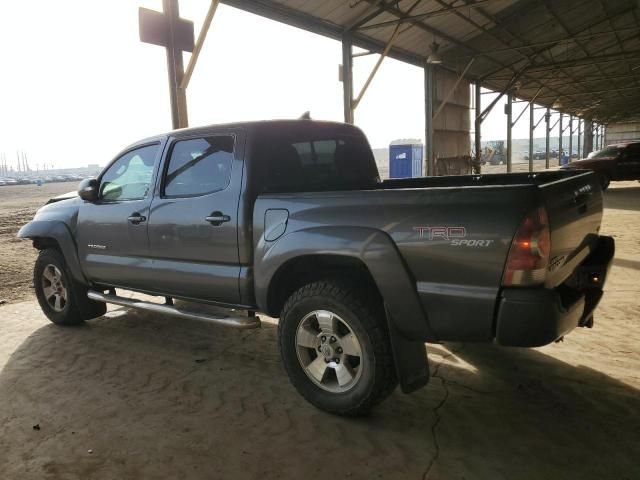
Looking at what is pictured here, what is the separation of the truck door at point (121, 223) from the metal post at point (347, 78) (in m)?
8.91

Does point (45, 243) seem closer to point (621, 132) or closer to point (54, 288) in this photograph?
point (54, 288)

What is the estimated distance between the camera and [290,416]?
328 centimetres

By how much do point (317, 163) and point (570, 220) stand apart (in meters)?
1.96

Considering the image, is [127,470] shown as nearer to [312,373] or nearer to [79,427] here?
[79,427]

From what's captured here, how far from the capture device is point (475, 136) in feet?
72.2

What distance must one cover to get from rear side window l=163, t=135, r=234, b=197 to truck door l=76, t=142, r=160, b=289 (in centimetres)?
23

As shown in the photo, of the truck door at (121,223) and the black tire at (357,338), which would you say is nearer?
the black tire at (357,338)

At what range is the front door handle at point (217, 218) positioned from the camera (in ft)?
11.8

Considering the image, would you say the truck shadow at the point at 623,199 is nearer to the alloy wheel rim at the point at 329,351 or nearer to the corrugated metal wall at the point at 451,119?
the corrugated metal wall at the point at 451,119

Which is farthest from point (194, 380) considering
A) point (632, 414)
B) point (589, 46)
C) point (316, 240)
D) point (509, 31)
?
point (589, 46)

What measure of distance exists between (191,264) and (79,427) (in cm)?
133

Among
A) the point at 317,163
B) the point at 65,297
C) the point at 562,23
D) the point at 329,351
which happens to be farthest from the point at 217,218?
the point at 562,23

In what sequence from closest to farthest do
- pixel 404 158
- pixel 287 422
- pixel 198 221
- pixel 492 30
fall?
pixel 287 422 → pixel 198 221 → pixel 492 30 → pixel 404 158

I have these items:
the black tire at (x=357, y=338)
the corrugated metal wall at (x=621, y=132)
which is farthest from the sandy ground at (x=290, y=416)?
the corrugated metal wall at (x=621, y=132)
